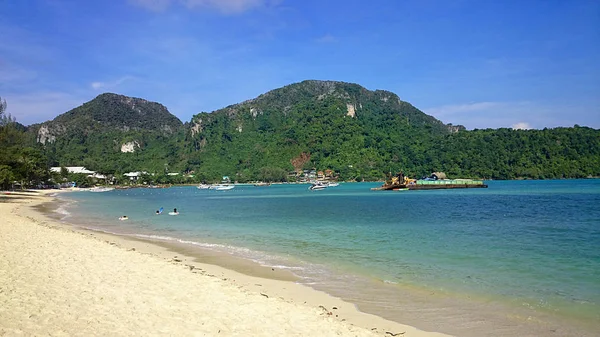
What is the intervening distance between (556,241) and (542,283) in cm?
1007

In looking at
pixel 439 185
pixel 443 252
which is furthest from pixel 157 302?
pixel 439 185

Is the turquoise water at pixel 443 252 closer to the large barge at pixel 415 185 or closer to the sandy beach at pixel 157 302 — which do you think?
the sandy beach at pixel 157 302

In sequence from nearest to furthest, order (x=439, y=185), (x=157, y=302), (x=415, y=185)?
(x=157, y=302)
(x=415, y=185)
(x=439, y=185)

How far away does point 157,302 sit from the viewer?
940cm

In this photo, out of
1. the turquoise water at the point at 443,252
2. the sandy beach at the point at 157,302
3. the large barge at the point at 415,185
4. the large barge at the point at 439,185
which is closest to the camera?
the sandy beach at the point at 157,302

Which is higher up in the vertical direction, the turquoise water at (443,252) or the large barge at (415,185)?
the large barge at (415,185)

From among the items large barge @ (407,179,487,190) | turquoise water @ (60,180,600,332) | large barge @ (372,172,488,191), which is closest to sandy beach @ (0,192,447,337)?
turquoise water @ (60,180,600,332)

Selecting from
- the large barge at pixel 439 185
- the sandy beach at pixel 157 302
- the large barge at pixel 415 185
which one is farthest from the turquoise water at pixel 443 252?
the large barge at pixel 439 185

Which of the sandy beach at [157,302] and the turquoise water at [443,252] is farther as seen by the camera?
the turquoise water at [443,252]

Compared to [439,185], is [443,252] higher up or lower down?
lower down

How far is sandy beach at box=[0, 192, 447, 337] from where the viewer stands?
7.55m

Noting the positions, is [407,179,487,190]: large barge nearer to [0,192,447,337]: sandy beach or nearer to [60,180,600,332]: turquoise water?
[60,180,600,332]: turquoise water

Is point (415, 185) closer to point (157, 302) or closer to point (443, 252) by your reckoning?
point (443, 252)

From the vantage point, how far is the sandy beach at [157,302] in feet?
24.8
